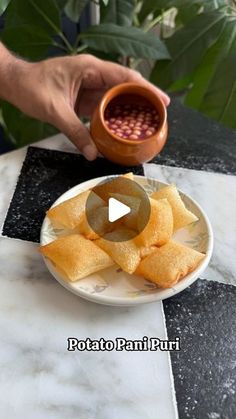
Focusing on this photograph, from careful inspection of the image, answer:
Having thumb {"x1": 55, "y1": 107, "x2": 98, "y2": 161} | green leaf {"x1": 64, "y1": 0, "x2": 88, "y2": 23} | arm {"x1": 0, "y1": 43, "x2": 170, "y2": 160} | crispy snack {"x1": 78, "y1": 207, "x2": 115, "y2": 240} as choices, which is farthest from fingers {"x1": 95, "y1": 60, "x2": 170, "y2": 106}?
crispy snack {"x1": 78, "y1": 207, "x2": 115, "y2": 240}

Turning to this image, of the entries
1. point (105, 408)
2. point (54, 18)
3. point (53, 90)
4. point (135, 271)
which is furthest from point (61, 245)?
point (54, 18)

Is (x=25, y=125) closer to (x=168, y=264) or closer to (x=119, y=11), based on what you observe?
(x=119, y=11)

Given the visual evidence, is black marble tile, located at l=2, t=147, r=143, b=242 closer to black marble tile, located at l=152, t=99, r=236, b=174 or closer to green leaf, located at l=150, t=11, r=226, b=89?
black marble tile, located at l=152, t=99, r=236, b=174

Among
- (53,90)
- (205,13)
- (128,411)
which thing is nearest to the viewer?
(128,411)

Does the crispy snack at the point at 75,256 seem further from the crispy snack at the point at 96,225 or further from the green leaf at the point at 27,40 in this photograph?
the green leaf at the point at 27,40

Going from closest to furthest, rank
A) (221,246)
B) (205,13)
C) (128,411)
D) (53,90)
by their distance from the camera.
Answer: (128,411) → (221,246) → (53,90) → (205,13)

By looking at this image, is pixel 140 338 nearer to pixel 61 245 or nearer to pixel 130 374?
pixel 130 374

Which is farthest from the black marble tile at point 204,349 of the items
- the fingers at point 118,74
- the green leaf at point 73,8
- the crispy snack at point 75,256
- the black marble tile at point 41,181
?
the green leaf at point 73,8

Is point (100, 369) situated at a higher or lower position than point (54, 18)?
lower
